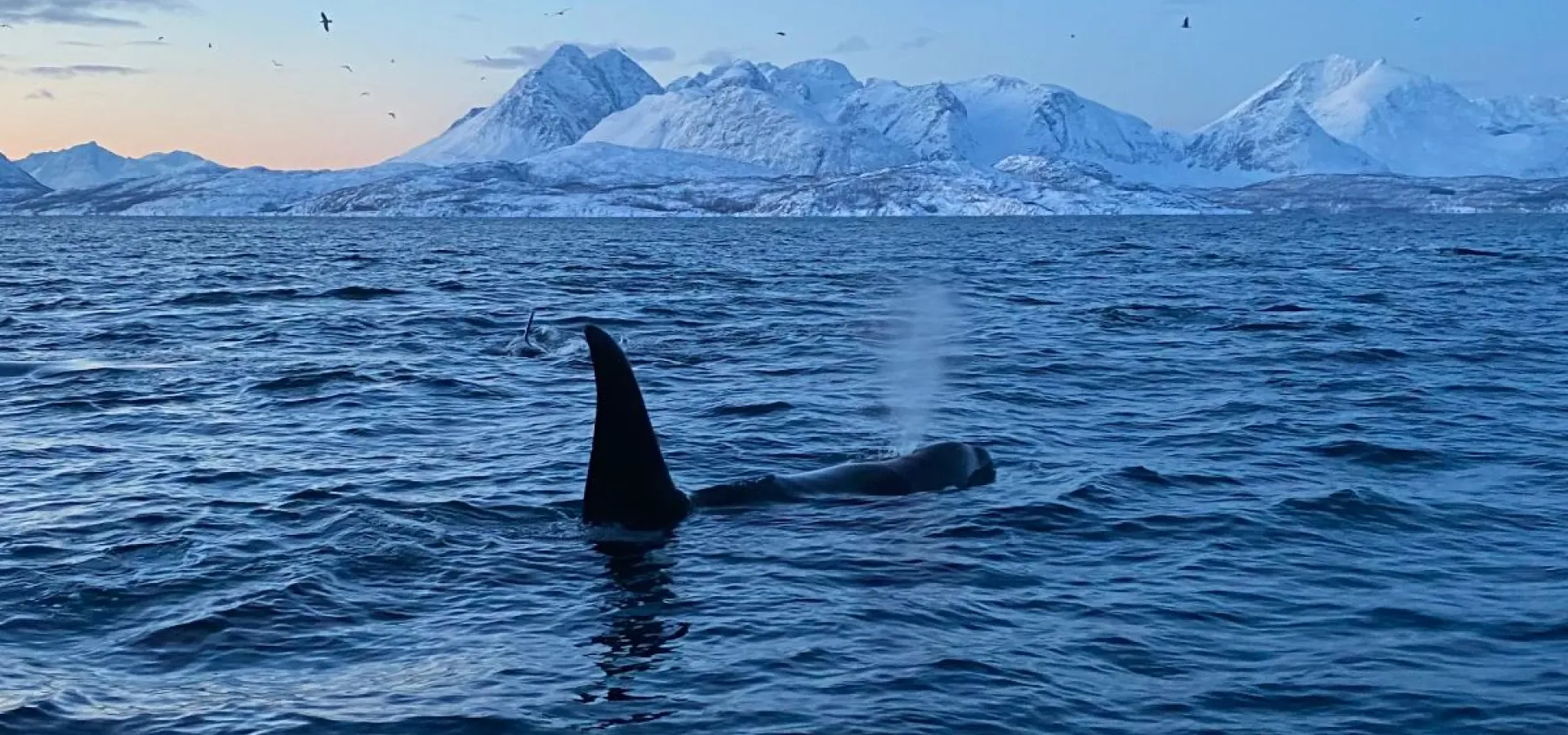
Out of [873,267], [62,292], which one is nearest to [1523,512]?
[62,292]

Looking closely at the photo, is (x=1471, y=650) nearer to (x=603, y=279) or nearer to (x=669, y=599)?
(x=669, y=599)

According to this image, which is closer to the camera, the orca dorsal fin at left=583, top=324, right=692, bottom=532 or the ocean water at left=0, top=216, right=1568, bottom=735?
the ocean water at left=0, top=216, right=1568, bottom=735

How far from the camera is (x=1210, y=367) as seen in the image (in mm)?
30359

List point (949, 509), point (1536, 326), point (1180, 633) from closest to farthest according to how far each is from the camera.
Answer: point (1180, 633), point (949, 509), point (1536, 326)

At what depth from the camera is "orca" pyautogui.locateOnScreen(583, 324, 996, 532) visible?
14.3 m

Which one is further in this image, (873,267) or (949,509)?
(873,267)

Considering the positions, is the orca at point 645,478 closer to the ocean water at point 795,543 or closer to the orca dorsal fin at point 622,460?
the orca dorsal fin at point 622,460

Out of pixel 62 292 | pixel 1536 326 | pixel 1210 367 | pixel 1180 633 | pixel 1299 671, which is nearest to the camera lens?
pixel 1299 671

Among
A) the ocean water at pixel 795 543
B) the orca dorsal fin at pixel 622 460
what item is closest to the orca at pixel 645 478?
the orca dorsal fin at pixel 622 460

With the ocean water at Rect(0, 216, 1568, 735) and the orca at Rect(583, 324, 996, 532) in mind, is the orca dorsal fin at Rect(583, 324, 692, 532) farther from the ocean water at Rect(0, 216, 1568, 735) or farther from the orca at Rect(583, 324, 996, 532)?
the ocean water at Rect(0, 216, 1568, 735)

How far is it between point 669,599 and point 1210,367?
2007cm

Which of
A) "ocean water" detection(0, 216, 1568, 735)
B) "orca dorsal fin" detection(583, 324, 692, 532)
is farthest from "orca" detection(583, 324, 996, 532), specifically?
"ocean water" detection(0, 216, 1568, 735)

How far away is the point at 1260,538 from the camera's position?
15.1 meters

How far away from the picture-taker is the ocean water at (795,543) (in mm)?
10336
